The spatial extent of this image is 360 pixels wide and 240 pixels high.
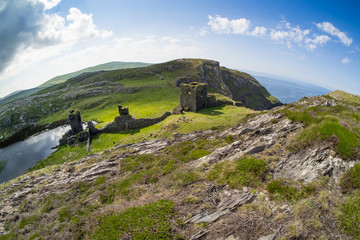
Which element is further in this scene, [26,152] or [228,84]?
[228,84]

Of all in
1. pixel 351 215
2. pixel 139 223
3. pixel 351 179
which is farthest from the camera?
pixel 139 223

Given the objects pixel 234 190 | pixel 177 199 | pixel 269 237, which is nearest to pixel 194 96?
pixel 234 190

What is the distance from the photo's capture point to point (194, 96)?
4778 centimetres

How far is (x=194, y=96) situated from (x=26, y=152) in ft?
157

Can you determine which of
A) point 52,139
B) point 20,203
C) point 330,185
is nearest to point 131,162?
point 20,203

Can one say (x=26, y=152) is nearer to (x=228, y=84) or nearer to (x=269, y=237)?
(x=269, y=237)

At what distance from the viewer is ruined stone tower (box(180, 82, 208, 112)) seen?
1877 inches

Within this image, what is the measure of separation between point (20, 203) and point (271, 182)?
24013 millimetres

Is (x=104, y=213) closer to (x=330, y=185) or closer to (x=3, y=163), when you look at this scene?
(x=330, y=185)

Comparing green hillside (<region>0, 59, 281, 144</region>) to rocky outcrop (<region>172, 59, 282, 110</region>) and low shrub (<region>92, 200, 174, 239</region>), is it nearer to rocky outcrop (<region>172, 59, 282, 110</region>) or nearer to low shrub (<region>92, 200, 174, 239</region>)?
rocky outcrop (<region>172, 59, 282, 110</region>)

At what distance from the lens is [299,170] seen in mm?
10242

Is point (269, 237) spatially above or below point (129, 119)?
below

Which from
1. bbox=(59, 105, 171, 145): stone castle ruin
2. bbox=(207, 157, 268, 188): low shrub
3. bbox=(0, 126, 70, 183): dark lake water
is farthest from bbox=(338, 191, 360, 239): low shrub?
bbox=(0, 126, 70, 183): dark lake water

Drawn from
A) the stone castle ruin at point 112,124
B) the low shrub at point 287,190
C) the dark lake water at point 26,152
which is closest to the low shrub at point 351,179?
the low shrub at point 287,190
